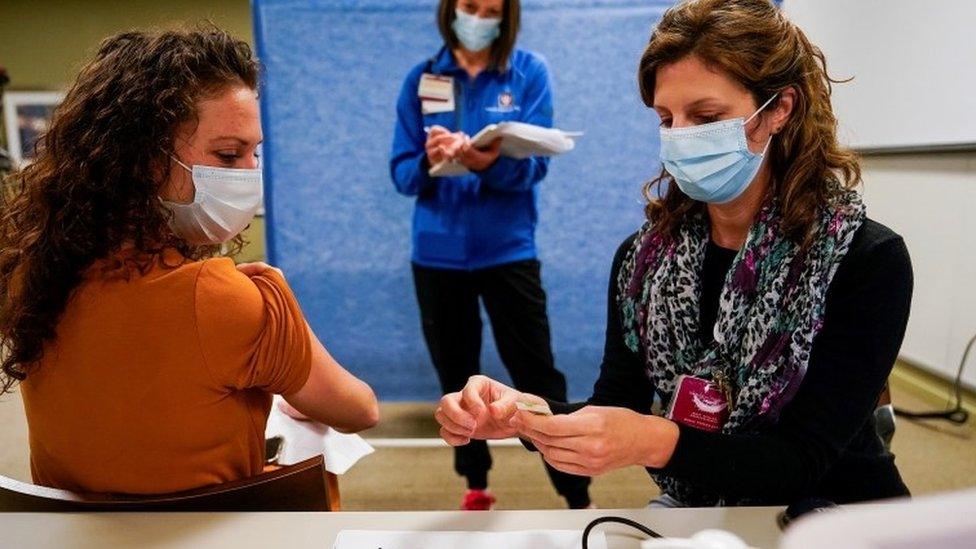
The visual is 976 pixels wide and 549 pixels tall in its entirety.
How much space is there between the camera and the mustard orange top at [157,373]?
825 mm

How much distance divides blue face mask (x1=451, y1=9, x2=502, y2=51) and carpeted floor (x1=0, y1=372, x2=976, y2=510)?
1.51m

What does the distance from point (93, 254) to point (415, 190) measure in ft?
4.06

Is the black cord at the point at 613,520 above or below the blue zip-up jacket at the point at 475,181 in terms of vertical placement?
below

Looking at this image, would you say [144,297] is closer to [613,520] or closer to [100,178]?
[100,178]

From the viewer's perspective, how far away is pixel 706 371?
1.09 m

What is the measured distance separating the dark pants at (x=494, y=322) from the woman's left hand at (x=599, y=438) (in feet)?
3.97

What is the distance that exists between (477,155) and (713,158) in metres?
0.92

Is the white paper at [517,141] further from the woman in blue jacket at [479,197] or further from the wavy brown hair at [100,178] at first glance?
the wavy brown hair at [100,178]

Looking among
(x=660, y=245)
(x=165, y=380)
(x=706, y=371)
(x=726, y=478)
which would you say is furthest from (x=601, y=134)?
(x=165, y=380)

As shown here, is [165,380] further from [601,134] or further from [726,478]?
[601,134]

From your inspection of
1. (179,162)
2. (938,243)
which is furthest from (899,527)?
(938,243)

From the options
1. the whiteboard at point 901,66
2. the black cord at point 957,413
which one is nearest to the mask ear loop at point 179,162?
the whiteboard at point 901,66

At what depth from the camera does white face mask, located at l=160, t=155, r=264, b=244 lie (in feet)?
3.35

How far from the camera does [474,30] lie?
1931 mm
